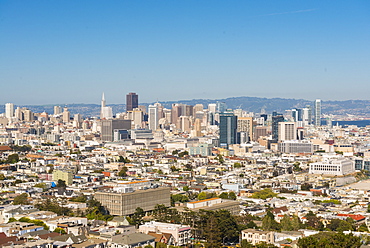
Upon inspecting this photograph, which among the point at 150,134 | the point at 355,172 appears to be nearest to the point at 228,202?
the point at 355,172

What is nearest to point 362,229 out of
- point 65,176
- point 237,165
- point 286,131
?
point 65,176

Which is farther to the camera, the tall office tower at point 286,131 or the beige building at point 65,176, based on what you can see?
the tall office tower at point 286,131

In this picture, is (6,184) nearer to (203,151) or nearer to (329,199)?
(329,199)

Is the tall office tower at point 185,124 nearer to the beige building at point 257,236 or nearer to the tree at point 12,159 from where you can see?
the tree at point 12,159

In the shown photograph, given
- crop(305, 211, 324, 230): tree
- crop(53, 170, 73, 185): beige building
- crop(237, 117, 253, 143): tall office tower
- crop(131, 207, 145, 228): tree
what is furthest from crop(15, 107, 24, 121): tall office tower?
crop(305, 211, 324, 230): tree

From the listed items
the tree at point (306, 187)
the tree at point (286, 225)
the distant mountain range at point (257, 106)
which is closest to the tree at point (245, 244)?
the tree at point (286, 225)

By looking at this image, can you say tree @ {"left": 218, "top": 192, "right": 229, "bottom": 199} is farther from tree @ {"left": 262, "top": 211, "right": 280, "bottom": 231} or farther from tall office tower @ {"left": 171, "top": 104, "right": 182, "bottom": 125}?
tall office tower @ {"left": 171, "top": 104, "right": 182, "bottom": 125}
